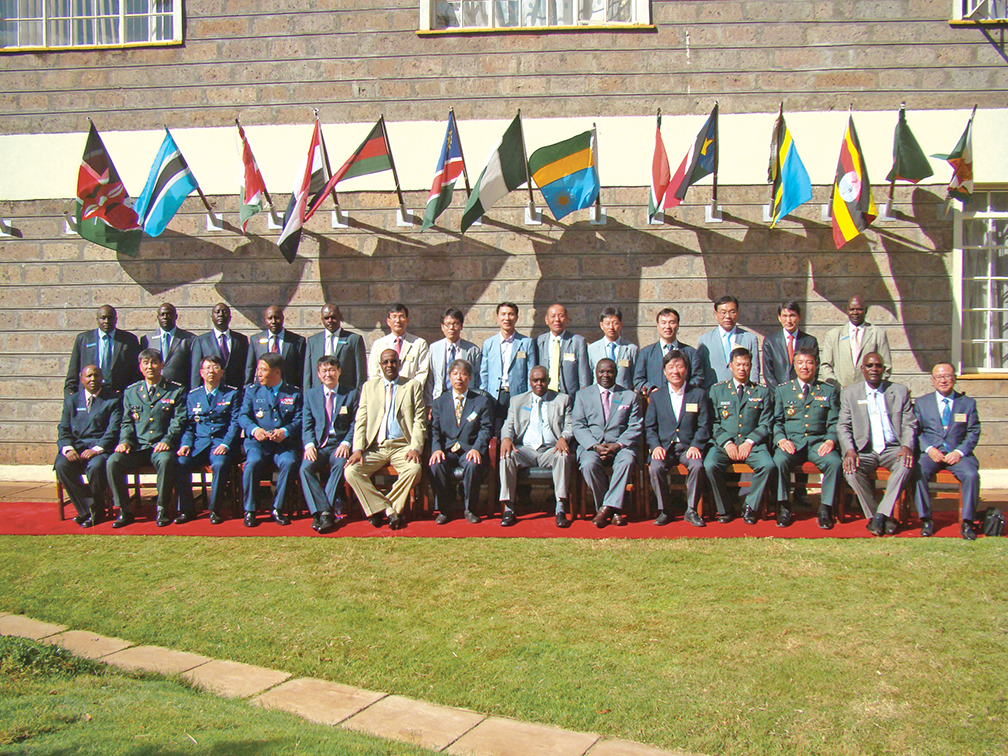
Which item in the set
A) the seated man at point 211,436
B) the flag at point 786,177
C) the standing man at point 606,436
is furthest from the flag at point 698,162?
the seated man at point 211,436

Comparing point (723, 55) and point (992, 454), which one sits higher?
point (723, 55)

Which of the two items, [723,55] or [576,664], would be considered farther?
[723,55]

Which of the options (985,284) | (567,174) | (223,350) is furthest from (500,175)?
(985,284)

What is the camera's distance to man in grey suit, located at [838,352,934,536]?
22.4ft

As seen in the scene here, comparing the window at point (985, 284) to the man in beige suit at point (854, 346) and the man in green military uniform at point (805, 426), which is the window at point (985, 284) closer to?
the man in beige suit at point (854, 346)

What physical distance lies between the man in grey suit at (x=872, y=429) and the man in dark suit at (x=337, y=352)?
15.5 feet

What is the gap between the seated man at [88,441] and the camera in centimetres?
739

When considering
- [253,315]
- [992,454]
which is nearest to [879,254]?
[992,454]

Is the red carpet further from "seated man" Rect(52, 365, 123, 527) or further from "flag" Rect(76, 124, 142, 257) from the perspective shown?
"flag" Rect(76, 124, 142, 257)

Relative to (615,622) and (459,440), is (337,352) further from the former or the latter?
(615,622)

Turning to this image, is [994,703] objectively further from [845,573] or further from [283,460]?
[283,460]

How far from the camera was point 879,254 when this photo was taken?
9.06m

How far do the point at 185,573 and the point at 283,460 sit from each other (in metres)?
1.63

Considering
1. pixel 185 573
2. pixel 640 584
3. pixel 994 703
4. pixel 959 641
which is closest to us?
pixel 994 703
